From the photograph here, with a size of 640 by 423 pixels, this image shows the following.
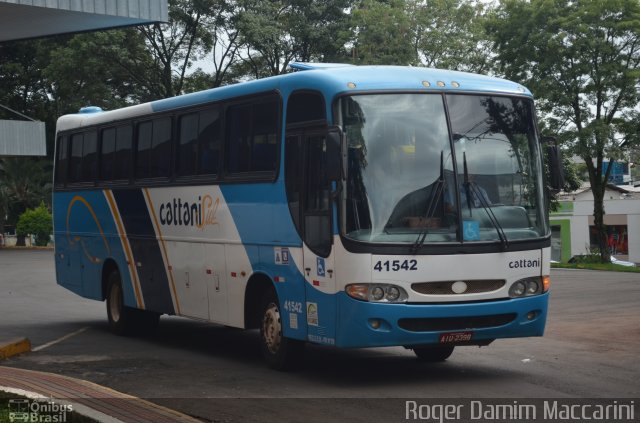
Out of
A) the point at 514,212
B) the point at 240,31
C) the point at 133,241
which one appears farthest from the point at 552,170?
the point at 240,31

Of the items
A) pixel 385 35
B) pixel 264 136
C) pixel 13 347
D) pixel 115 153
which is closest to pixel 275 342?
pixel 264 136

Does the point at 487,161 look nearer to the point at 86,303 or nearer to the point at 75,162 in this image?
the point at 75,162

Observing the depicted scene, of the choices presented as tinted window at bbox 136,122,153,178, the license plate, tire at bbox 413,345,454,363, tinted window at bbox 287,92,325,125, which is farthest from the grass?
the license plate

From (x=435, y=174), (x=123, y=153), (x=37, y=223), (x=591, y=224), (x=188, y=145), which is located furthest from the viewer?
(x=591, y=224)

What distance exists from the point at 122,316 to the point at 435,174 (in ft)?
24.7

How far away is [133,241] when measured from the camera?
16375mm

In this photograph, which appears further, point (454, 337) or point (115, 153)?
point (115, 153)

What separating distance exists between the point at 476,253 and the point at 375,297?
1.14 m

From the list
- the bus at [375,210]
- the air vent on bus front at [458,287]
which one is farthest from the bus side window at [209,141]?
the air vent on bus front at [458,287]

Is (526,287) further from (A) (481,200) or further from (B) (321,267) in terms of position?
(B) (321,267)

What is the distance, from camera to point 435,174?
36.3 feet

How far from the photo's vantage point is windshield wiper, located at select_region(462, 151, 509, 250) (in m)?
11.1

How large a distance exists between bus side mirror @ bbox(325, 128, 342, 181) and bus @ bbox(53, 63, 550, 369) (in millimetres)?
12

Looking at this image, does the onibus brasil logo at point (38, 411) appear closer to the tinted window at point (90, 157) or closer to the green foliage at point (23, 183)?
the tinted window at point (90, 157)
